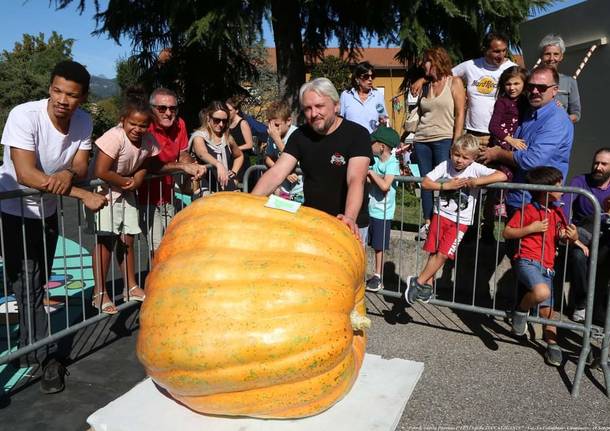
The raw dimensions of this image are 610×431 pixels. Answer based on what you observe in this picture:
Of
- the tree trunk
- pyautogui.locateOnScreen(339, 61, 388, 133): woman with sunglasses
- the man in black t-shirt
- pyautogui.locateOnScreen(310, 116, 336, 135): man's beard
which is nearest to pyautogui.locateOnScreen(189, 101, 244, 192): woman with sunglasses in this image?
pyautogui.locateOnScreen(339, 61, 388, 133): woman with sunglasses

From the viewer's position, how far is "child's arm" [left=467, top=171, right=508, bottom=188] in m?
4.23

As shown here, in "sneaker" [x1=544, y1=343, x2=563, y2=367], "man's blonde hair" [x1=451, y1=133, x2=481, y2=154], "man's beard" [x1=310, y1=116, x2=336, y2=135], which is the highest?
"man's beard" [x1=310, y1=116, x2=336, y2=135]

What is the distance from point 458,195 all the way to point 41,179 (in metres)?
3.09

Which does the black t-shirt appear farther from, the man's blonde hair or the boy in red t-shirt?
the boy in red t-shirt

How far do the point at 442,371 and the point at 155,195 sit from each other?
273 cm

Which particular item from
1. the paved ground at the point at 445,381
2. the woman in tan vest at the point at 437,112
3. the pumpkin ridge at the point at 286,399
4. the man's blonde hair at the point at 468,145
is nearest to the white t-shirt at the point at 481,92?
the woman in tan vest at the point at 437,112

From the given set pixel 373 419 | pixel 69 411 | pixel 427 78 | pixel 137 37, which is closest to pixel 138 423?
pixel 69 411

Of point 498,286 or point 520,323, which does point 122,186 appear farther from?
point 498,286

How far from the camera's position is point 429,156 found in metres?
5.61

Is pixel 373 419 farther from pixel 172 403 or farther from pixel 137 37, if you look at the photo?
pixel 137 37

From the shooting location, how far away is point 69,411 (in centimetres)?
318

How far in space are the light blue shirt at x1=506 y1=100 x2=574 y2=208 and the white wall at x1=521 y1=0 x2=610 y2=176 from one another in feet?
9.26

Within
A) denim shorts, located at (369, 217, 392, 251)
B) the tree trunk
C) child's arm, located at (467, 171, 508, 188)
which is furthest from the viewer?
the tree trunk

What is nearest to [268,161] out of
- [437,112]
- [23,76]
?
[437,112]
